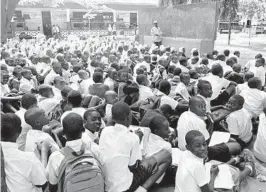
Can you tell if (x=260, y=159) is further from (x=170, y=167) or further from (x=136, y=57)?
(x=136, y=57)

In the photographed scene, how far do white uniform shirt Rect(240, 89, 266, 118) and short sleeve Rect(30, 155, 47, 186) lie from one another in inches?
131

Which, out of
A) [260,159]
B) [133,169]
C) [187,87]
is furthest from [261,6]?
[133,169]

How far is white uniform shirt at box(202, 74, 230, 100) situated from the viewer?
5.11 metres

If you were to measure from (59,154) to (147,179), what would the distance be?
40.7 inches

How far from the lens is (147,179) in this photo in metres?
3.02

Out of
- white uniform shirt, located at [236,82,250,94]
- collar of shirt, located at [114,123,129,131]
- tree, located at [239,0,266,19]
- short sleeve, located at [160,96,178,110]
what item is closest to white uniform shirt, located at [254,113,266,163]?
short sleeve, located at [160,96,178,110]

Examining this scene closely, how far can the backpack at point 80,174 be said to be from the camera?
2.18m

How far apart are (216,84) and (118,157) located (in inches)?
121

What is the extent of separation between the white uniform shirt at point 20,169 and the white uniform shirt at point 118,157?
1.90 ft

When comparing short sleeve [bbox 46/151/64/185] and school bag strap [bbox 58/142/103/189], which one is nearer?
school bag strap [bbox 58/142/103/189]

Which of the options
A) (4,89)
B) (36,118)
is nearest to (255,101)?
(36,118)

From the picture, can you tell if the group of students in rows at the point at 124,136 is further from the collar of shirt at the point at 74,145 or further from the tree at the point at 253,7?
the tree at the point at 253,7

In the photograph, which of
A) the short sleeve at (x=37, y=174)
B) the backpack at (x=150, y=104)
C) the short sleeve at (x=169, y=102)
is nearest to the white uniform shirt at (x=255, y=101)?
the short sleeve at (x=169, y=102)

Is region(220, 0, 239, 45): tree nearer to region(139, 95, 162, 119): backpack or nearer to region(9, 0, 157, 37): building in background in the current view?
region(139, 95, 162, 119): backpack
